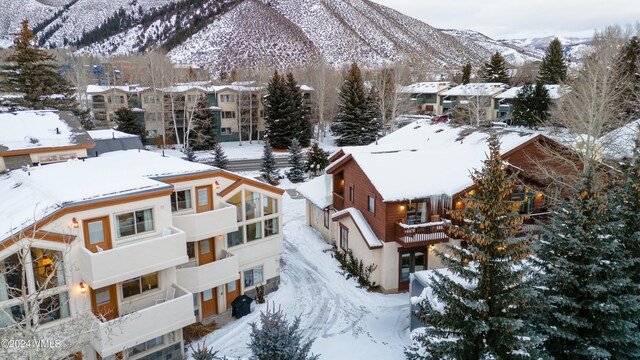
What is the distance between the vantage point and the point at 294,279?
2331 cm

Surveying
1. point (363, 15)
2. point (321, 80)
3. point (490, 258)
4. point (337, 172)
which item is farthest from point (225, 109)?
point (363, 15)

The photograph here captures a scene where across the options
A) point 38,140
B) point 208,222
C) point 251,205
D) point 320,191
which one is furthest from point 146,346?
point 320,191

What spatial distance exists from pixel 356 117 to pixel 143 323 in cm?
4398

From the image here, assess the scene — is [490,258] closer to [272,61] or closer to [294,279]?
[294,279]

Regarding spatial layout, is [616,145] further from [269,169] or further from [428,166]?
[269,169]

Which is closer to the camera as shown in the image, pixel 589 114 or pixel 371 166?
pixel 589 114

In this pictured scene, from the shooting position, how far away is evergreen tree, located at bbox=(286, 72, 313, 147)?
177ft

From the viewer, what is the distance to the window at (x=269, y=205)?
21312 millimetres

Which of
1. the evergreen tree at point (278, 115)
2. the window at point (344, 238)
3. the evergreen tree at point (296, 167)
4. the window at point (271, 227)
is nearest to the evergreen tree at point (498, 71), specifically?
the evergreen tree at point (278, 115)

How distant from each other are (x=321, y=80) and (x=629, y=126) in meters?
37.2

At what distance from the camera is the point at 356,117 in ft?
182

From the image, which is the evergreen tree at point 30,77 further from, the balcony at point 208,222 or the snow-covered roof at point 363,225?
the snow-covered roof at point 363,225

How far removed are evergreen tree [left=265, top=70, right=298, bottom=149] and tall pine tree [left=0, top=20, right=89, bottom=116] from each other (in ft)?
73.9

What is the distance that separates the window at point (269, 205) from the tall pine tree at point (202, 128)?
3287cm
